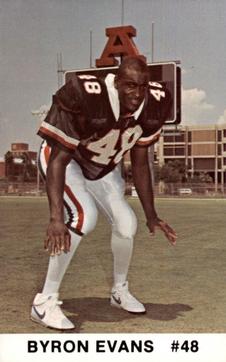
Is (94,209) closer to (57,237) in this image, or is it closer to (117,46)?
(57,237)

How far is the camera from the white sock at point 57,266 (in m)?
1.85

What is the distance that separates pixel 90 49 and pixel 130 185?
582 mm

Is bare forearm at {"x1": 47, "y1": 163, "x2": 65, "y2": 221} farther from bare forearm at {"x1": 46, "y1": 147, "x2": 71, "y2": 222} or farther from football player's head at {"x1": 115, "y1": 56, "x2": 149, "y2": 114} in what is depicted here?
football player's head at {"x1": 115, "y1": 56, "x2": 149, "y2": 114}

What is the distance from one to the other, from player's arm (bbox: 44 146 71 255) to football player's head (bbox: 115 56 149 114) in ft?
0.86

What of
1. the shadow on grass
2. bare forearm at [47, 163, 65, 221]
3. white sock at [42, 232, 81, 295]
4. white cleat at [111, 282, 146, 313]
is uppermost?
bare forearm at [47, 163, 65, 221]

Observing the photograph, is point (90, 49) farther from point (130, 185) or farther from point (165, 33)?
point (130, 185)

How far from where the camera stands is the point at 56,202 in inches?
71.1

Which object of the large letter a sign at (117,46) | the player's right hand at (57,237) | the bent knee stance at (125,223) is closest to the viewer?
the player's right hand at (57,237)

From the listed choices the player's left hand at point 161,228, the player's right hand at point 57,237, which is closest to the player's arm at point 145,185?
the player's left hand at point 161,228

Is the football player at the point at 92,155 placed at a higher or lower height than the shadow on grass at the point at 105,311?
higher

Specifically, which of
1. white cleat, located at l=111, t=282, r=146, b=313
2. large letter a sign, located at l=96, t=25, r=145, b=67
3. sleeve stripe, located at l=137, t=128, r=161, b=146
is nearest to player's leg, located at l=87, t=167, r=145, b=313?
white cleat, located at l=111, t=282, r=146, b=313

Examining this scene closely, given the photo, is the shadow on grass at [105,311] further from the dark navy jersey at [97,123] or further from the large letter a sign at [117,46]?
the large letter a sign at [117,46]

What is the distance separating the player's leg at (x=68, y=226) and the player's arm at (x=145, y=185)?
0.22 meters

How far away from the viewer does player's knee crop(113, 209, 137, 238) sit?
75.4 inches
